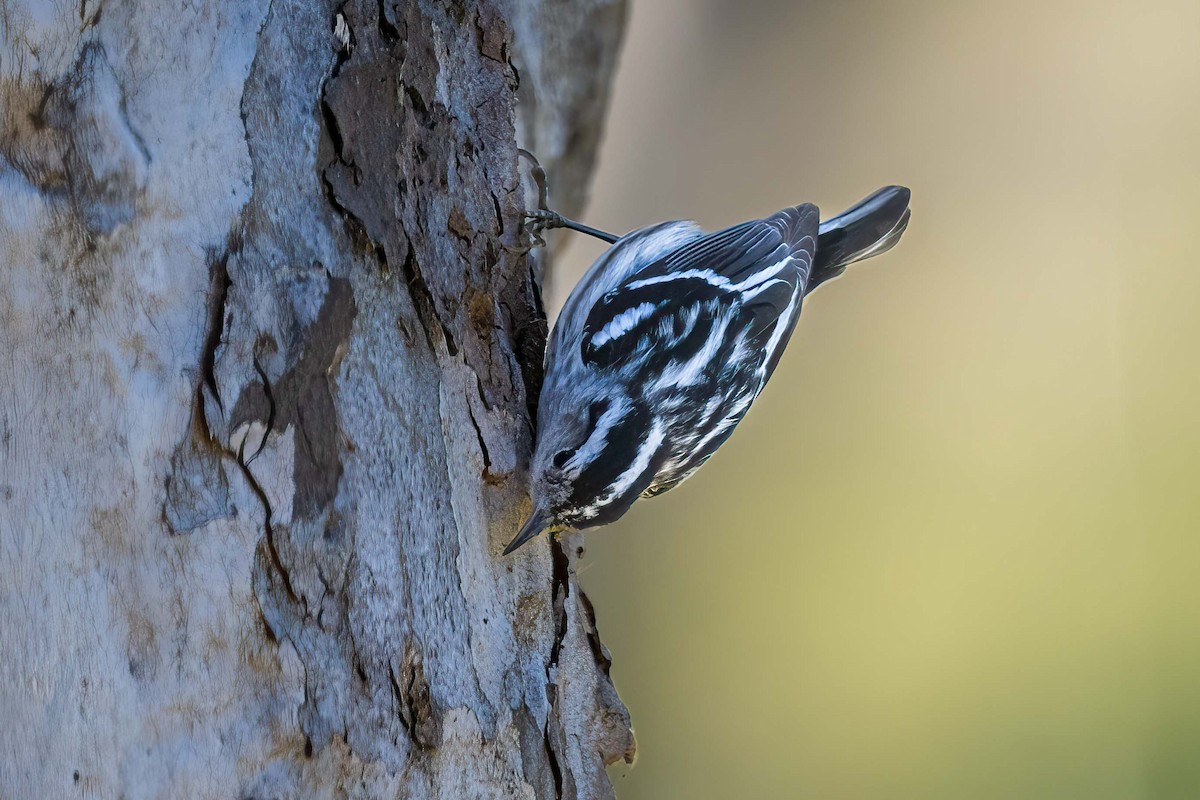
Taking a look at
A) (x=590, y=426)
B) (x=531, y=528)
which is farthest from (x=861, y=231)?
(x=531, y=528)

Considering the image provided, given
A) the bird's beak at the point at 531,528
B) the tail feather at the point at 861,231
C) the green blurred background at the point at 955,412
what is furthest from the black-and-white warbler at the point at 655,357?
the green blurred background at the point at 955,412

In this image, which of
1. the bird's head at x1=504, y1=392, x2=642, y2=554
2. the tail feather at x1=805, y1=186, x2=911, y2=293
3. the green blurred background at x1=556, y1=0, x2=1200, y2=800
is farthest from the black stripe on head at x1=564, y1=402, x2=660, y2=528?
the green blurred background at x1=556, y1=0, x2=1200, y2=800

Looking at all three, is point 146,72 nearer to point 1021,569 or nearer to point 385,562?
point 385,562

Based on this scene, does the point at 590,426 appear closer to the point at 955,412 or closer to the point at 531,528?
the point at 531,528

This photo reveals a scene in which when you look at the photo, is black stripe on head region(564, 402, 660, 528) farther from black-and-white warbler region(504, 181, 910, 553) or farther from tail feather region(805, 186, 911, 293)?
tail feather region(805, 186, 911, 293)

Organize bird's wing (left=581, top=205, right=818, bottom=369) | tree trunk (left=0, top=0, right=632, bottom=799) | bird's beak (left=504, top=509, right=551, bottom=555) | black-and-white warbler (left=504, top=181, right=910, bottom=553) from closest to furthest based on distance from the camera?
tree trunk (left=0, top=0, right=632, bottom=799), bird's beak (left=504, top=509, right=551, bottom=555), black-and-white warbler (left=504, top=181, right=910, bottom=553), bird's wing (left=581, top=205, right=818, bottom=369)

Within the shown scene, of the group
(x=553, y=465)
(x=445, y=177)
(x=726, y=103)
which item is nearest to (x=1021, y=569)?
(x=726, y=103)
